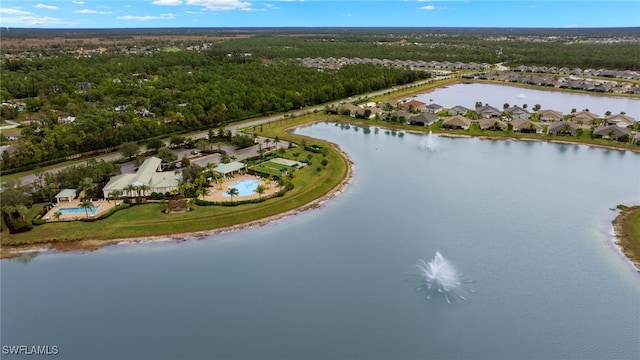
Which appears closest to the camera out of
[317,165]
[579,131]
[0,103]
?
[317,165]

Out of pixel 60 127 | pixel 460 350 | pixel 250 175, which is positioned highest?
pixel 60 127

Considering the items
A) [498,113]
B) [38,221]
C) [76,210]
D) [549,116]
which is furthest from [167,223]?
[549,116]

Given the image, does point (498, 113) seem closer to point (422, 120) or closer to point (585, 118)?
point (585, 118)

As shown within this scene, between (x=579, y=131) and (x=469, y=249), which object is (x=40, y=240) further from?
(x=579, y=131)

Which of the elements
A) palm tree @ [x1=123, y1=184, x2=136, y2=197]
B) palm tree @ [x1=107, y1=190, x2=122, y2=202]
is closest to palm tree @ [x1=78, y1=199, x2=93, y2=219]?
palm tree @ [x1=107, y1=190, x2=122, y2=202]

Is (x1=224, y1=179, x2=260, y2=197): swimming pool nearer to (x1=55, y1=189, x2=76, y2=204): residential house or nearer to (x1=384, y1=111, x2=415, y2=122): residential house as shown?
(x1=55, y1=189, x2=76, y2=204): residential house

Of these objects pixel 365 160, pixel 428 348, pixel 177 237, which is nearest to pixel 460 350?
pixel 428 348

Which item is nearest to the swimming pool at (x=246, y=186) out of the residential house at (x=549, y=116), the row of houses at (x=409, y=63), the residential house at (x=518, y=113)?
the residential house at (x=518, y=113)
